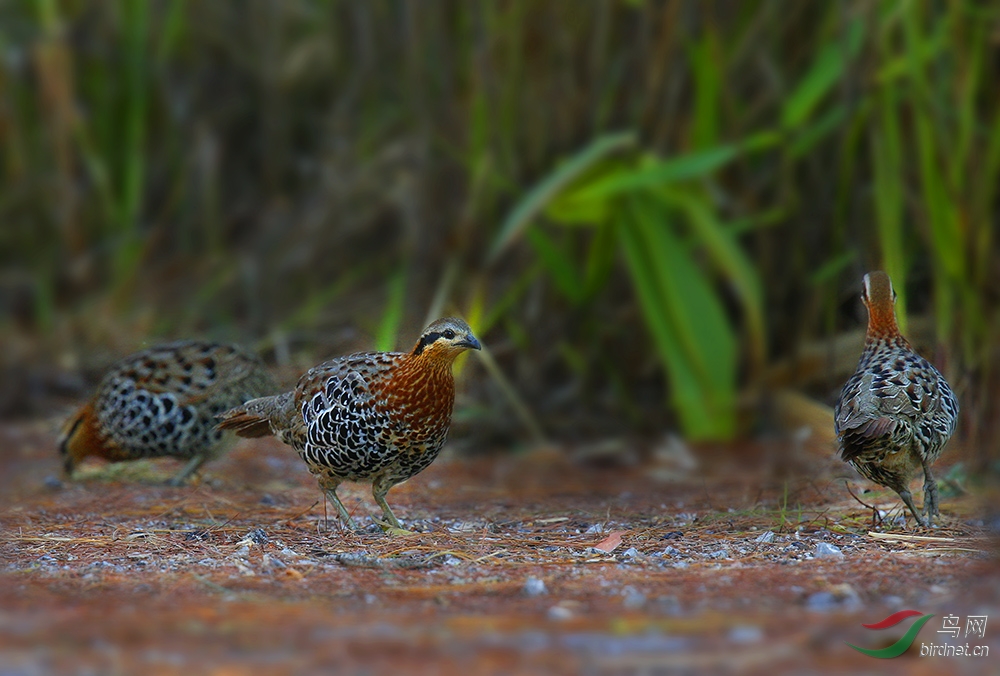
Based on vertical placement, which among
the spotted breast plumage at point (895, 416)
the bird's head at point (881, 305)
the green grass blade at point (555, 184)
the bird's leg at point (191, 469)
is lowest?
the bird's leg at point (191, 469)

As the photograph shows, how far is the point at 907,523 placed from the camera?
395 cm

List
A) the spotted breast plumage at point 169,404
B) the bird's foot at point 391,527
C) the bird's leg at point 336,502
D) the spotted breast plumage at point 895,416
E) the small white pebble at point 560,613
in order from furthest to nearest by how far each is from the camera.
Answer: the spotted breast plumage at point 169,404
the bird's leg at point 336,502
the bird's foot at point 391,527
the spotted breast plumage at point 895,416
the small white pebble at point 560,613

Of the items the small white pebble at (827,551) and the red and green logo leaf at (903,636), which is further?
the small white pebble at (827,551)

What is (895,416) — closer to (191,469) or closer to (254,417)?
(254,417)

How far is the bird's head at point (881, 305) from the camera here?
4098 mm

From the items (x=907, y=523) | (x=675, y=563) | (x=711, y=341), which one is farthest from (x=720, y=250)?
(x=675, y=563)

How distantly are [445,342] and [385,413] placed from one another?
31 centimetres

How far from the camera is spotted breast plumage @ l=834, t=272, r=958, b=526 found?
144 inches

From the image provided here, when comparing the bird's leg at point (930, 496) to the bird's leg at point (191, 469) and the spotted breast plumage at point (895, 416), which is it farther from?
the bird's leg at point (191, 469)

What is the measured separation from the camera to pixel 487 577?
3.41m

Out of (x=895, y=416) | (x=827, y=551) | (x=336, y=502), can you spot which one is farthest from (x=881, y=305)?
(x=336, y=502)

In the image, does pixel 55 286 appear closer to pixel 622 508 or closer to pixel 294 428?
pixel 294 428

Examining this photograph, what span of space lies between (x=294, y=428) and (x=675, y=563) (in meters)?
1.59

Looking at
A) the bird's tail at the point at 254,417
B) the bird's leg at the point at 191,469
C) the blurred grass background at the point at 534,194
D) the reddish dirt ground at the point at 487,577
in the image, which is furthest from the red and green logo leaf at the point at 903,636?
the bird's leg at the point at 191,469
